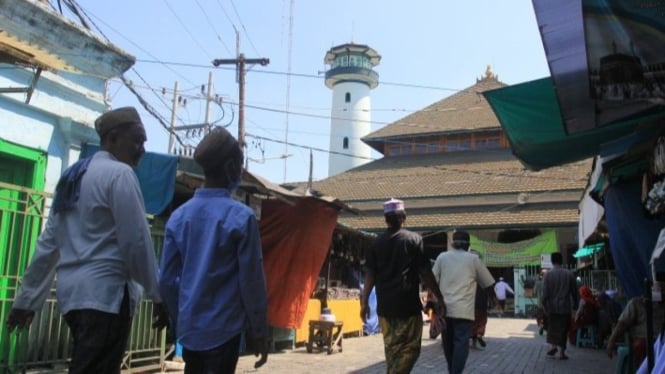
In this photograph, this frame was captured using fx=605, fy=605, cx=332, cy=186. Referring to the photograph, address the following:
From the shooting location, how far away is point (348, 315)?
13.0 m

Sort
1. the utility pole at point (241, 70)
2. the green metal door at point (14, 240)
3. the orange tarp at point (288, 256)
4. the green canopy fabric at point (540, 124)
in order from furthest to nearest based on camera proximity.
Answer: the utility pole at point (241, 70), the orange tarp at point (288, 256), the green metal door at point (14, 240), the green canopy fabric at point (540, 124)

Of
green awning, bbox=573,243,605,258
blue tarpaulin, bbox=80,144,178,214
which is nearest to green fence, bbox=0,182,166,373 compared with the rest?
blue tarpaulin, bbox=80,144,178,214

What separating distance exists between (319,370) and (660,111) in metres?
5.18

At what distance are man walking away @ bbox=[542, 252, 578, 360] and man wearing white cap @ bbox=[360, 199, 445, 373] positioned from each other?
536cm

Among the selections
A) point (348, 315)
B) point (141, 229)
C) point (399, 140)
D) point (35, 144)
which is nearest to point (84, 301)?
point (141, 229)

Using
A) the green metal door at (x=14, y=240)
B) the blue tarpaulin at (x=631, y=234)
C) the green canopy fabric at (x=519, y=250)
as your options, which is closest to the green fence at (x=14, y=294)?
the green metal door at (x=14, y=240)

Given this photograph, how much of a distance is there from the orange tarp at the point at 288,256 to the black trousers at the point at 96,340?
22.0 feet

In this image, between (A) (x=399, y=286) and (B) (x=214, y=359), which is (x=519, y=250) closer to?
(A) (x=399, y=286)

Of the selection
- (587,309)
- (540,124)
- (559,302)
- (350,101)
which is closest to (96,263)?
(540,124)

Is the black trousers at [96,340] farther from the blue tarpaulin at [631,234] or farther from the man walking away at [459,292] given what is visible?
the blue tarpaulin at [631,234]

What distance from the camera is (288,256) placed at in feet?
31.8

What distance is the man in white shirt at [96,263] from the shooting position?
8.95ft

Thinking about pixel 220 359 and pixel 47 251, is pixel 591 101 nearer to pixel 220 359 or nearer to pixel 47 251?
pixel 220 359

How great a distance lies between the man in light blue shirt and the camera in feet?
9.27
